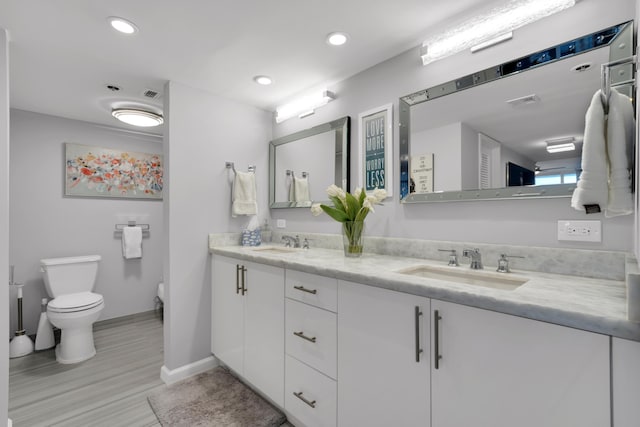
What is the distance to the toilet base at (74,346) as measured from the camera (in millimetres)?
2402

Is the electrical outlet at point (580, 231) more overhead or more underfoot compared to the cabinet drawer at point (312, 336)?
more overhead

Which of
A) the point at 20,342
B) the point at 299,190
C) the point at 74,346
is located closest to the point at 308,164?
the point at 299,190

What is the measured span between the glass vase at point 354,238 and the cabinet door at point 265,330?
44 cm

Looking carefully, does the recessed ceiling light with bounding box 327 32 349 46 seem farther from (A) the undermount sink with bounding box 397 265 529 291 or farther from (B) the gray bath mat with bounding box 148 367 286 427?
(B) the gray bath mat with bounding box 148 367 286 427

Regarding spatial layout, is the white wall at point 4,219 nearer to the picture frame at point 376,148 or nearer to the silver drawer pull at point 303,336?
the silver drawer pull at point 303,336

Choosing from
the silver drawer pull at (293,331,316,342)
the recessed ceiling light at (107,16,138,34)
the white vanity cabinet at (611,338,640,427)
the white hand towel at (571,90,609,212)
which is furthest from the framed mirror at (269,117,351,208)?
the white vanity cabinet at (611,338,640,427)

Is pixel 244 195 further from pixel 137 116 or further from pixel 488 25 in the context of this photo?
pixel 488 25

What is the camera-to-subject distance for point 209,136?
2383 mm

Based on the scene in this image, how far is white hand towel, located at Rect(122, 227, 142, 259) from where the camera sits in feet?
10.6

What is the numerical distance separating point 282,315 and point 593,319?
133 centimetres

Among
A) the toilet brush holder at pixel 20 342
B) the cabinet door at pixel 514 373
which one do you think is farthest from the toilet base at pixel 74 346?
the cabinet door at pixel 514 373

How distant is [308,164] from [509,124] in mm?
1464

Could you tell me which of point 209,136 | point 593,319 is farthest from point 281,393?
point 209,136

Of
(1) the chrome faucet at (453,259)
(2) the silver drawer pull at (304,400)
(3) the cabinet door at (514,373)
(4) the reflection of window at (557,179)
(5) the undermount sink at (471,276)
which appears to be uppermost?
(4) the reflection of window at (557,179)
